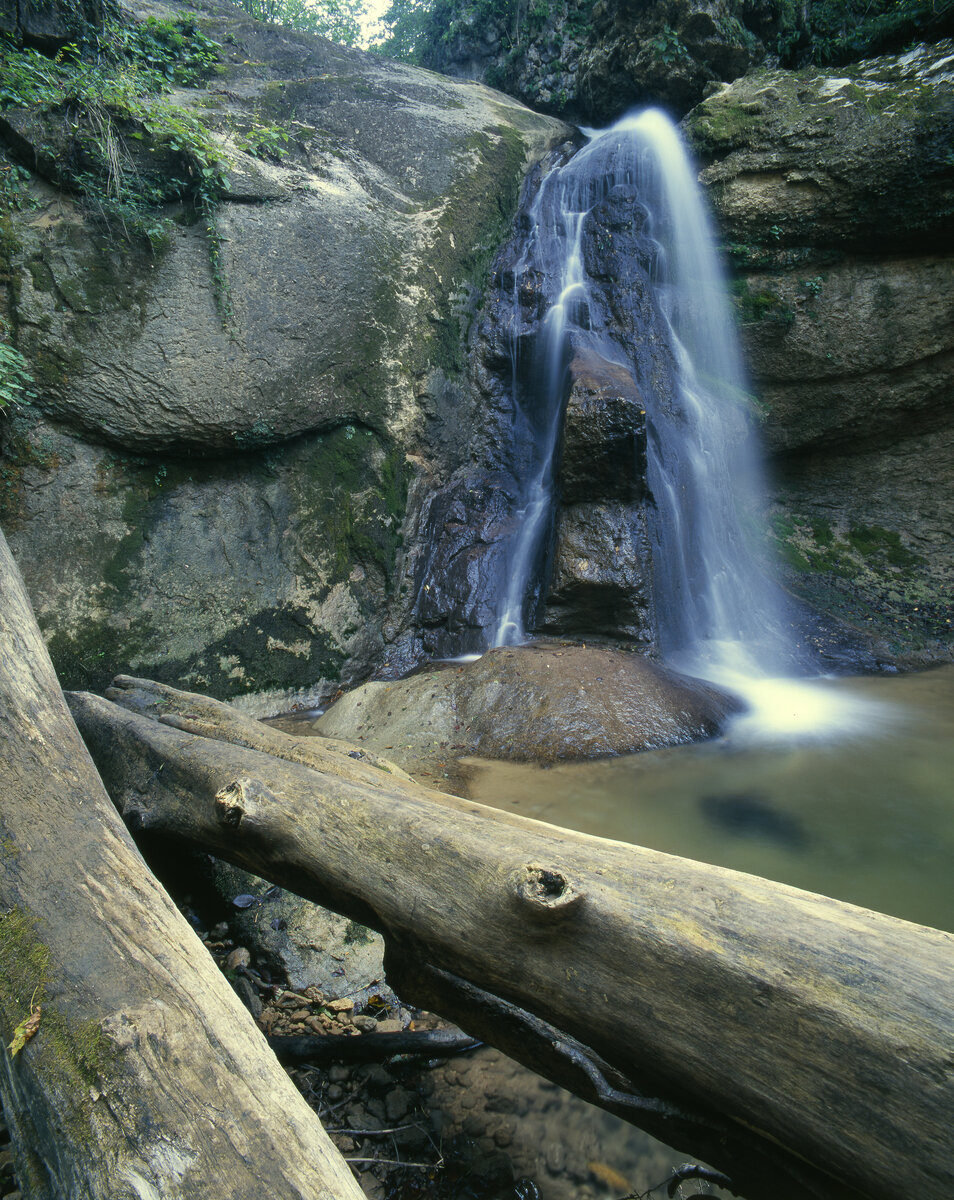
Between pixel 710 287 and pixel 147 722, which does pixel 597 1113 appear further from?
pixel 710 287

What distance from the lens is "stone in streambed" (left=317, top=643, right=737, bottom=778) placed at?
5.16 meters

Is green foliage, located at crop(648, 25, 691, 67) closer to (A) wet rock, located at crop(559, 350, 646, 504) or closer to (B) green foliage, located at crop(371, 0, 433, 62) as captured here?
(A) wet rock, located at crop(559, 350, 646, 504)

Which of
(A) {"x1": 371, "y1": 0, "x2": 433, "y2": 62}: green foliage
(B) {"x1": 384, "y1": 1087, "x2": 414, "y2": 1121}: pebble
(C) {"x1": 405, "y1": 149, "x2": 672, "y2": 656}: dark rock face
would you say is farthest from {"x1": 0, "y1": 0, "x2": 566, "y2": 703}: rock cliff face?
(A) {"x1": 371, "y1": 0, "x2": 433, "y2": 62}: green foliage

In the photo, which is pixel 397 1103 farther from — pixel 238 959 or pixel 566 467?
pixel 566 467

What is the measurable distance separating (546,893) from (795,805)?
3220 mm

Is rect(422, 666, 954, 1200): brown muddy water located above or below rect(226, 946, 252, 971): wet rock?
above

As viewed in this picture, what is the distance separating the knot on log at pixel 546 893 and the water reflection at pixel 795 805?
7.38 ft

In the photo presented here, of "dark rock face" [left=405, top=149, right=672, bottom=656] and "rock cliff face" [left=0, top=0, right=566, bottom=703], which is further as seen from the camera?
"dark rock face" [left=405, top=149, right=672, bottom=656]

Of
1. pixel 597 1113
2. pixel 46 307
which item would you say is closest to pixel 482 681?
pixel 597 1113

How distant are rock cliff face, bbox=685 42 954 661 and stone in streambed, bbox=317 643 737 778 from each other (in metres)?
3.80

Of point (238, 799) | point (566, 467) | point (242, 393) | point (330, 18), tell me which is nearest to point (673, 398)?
point (566, 467)

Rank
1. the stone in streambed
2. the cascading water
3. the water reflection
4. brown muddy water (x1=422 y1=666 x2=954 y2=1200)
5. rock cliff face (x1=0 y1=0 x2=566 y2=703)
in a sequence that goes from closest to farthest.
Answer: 1. brown muddy water (x1=422 y1=666 x2=954 y2=1200)
2. the water reflection
3. the stone in streambed
4. rock cliff face (x1=0 y1=0 x2=566 y2=703)
5. the cascading water

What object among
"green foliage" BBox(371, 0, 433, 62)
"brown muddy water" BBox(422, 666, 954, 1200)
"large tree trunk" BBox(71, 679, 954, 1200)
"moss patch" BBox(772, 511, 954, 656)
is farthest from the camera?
"green foliage" BBox(371, 0, 433, 62)

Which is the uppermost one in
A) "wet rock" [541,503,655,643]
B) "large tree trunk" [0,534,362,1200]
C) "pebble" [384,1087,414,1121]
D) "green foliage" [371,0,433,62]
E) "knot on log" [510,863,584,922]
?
"green foliage" [371,0,433,62]
